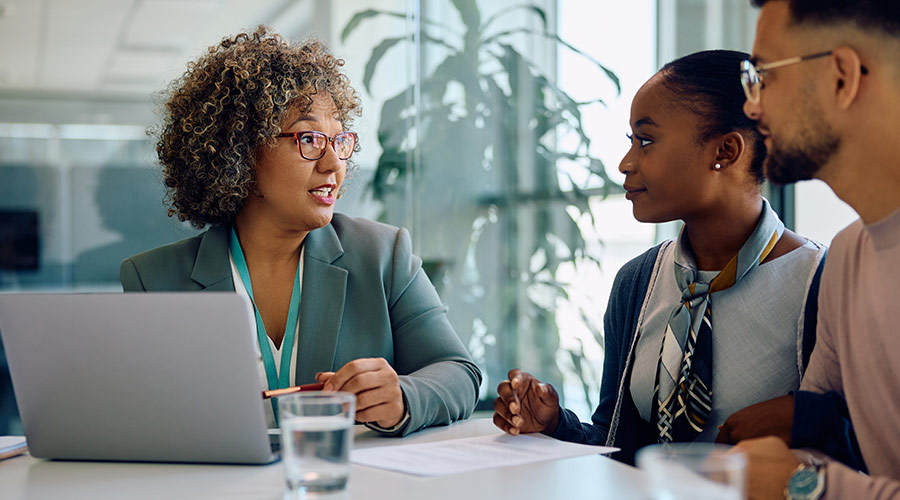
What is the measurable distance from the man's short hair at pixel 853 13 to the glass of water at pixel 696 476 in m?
0.75

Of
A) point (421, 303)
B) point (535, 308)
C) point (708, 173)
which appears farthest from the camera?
point (535, 308)

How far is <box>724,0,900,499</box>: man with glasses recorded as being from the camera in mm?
1138

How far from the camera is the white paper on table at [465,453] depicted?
46.1 inches

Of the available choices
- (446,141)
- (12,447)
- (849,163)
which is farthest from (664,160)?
(446,141)

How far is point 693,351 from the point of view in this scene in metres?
1.59

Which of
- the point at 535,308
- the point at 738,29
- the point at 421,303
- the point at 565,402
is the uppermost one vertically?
the point at 738,29

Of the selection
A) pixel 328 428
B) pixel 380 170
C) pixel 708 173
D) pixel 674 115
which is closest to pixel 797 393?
pixel 708 173

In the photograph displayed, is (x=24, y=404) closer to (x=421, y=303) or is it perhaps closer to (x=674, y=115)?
(x=421, y=303)

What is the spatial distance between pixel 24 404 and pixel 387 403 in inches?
21.6

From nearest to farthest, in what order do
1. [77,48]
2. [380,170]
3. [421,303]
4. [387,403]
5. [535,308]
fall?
[387,403]
[421,303]
[77,48]
[380,170]
[535,308]

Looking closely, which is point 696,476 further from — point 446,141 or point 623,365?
point 446,141

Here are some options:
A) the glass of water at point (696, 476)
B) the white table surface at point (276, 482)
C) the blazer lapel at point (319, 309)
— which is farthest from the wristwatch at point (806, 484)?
the blazer lapel at point (319, 309)

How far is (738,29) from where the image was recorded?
354cm

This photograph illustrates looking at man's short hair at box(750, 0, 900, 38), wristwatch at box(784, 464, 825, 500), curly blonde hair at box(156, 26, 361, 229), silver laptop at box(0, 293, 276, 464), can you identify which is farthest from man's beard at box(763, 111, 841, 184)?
curly blonde hair at box(156, 26, 361, 229)
